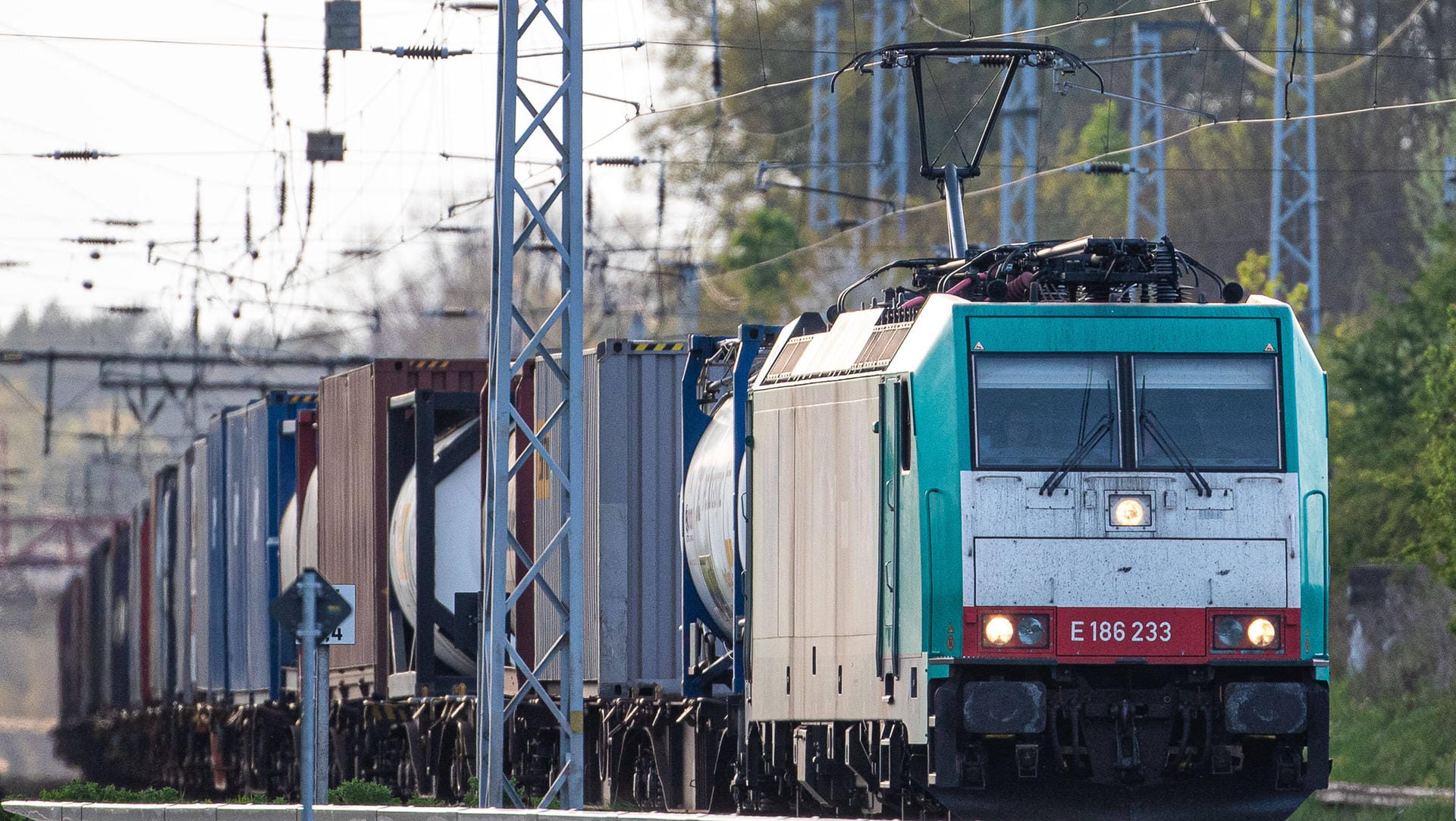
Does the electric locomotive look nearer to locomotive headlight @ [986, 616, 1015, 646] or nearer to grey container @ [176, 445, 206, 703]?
locomotive headlight @ [986, 616, 1015, 646]

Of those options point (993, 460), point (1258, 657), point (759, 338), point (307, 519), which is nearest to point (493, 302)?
point (759, 338)

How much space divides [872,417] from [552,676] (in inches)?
303

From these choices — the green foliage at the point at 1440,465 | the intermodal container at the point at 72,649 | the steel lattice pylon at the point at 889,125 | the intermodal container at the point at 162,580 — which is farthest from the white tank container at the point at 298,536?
the steel lattice pylon at the point at 889,125

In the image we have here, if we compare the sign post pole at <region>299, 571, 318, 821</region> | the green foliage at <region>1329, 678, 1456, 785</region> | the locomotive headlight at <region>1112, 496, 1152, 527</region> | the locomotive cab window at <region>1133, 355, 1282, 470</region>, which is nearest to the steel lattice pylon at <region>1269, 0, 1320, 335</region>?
the green foliage at <region>1329, 678, 1456, 785</region>

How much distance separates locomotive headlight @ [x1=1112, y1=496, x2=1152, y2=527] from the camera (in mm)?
12711

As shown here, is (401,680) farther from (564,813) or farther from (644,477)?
(564,813)

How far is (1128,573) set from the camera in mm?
12664

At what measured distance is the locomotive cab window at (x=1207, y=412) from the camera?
1285cm

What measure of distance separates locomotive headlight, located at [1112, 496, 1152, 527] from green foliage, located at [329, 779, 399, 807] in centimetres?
1064

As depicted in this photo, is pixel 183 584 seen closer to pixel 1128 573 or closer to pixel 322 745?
pixel 322 745

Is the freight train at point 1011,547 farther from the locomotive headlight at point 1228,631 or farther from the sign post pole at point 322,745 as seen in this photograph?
the sign post pole at point 322,745

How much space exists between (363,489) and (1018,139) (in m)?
27.4

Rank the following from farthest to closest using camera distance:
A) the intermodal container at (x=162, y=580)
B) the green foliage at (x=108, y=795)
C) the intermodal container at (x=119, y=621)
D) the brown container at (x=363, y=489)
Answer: the intermodal container at (x=119, y=621)
the intermodal container at (x=162, y=580)
the green foliage at (x=108, y=795)
the brown container at (x=363, y=489)

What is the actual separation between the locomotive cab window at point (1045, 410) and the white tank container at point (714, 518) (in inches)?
123
